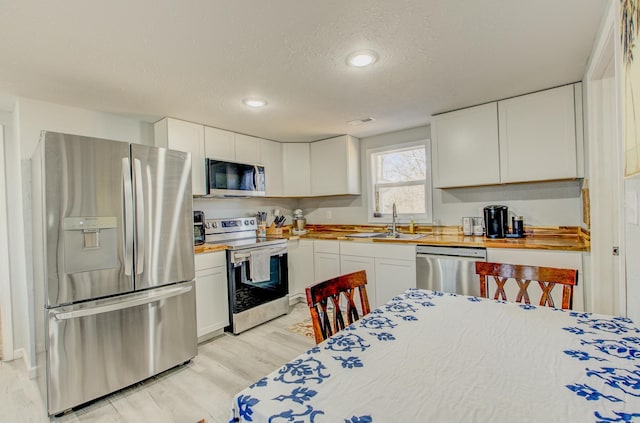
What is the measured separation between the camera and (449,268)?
273 cm

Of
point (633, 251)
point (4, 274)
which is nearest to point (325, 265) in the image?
point (633, 251)

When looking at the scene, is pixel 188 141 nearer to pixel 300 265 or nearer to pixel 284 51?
pixel 284 51

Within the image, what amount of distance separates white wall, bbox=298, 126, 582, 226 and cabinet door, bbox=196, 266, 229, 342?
6.15 feet

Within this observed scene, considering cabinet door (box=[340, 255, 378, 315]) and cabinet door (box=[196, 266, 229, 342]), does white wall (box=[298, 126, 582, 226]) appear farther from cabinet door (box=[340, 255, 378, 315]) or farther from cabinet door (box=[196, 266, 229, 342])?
cabinet door (box=[196, 266, 229, 342])

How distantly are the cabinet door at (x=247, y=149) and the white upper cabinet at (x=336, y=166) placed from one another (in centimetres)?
76

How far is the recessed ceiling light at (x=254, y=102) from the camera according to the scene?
2562 mm

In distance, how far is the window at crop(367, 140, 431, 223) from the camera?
357cm

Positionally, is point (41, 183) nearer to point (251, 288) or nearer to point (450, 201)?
point (251, 288)

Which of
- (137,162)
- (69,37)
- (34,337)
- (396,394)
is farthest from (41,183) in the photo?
(396,394)

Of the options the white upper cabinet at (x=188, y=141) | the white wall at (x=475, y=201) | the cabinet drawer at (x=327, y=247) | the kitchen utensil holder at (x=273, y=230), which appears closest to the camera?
the white wall at (x=475, y=201)

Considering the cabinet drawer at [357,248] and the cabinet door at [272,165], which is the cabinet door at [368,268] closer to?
the cabinet drawer at [357,248]

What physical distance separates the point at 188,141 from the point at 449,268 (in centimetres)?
275

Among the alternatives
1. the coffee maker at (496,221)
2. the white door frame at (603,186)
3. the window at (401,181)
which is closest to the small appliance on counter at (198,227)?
the window at (401,181)

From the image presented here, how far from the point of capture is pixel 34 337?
2303 mm
